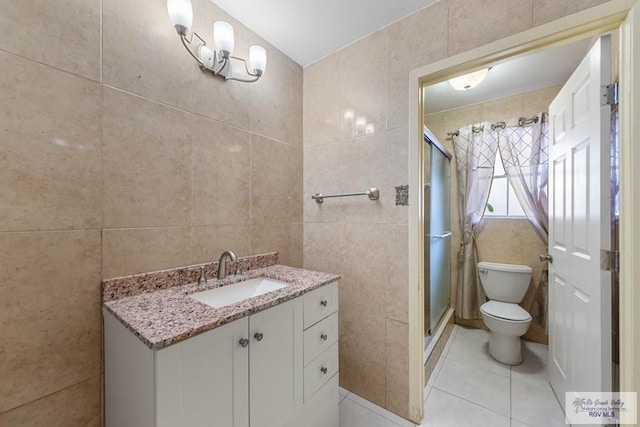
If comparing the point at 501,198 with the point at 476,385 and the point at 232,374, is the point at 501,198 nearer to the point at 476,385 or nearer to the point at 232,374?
the point at 476,385

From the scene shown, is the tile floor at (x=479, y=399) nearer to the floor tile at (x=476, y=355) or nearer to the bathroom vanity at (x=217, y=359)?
the floor tile at (x=476, y=355)

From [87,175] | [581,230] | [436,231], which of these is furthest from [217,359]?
[436,231]

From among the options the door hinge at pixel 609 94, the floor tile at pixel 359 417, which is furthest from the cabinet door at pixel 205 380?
the door hinge at pixel 609 94

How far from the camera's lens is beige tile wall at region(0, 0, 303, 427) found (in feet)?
2.62

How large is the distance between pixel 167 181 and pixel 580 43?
2708mm

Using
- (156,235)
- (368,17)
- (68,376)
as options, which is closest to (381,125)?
(368,17)

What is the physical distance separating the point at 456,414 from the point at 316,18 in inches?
98.7

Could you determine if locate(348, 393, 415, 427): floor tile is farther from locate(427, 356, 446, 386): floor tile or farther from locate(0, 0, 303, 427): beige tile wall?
locate(0, 0, 303, 427): beige tile wall

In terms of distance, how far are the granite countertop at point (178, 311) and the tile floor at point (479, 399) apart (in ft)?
3.11

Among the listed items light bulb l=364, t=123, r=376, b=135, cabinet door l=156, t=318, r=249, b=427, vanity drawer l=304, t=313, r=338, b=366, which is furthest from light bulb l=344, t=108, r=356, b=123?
cabinet door l=156, t=318, r=249, b=427

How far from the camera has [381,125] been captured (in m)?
1.50

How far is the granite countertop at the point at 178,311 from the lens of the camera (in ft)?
2.34

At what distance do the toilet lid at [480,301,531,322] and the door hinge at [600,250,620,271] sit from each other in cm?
98

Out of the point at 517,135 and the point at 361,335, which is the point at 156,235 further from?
the point at 517,135
